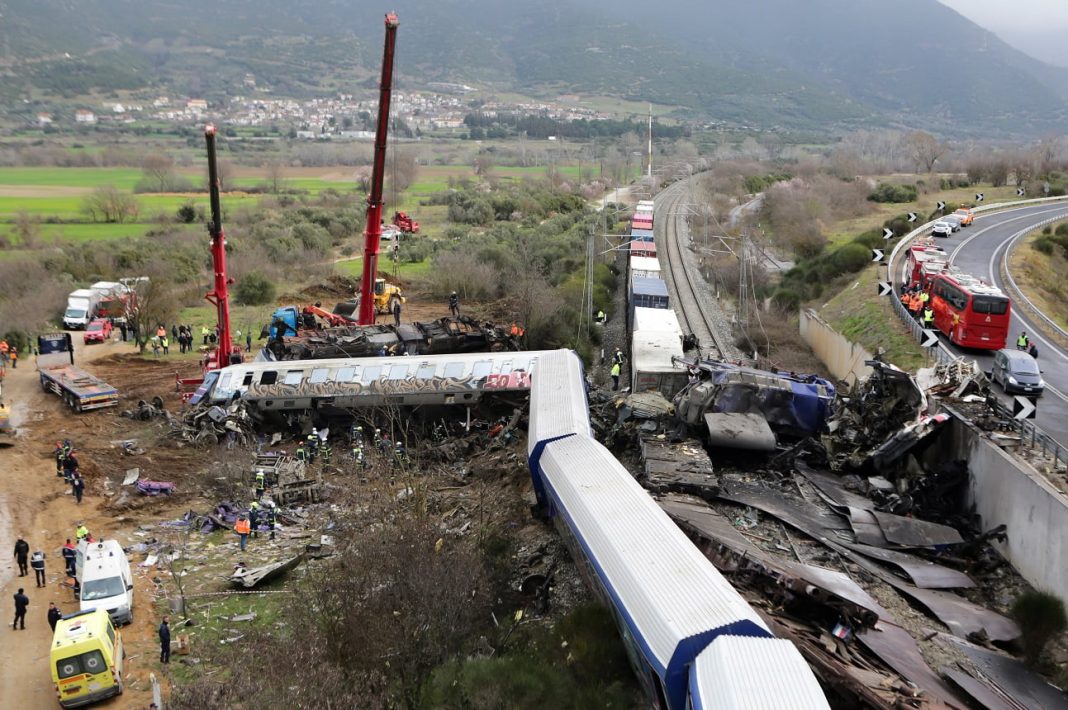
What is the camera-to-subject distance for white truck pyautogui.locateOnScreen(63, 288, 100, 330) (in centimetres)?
4566

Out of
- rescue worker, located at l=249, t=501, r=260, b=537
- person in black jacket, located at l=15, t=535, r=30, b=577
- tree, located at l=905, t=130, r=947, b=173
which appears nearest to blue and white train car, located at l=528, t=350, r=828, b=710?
rescue worker, located at l=249, t=501, r=260, b=537

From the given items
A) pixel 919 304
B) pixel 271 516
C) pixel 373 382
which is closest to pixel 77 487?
pixel 271 516

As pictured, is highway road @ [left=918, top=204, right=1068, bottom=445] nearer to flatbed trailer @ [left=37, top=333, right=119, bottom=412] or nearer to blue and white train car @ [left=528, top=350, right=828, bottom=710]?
blue and white train car @ [left=528, top=350, right=828, bottom=710]

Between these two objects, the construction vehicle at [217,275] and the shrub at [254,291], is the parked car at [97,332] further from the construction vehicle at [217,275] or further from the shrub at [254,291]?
the construction vehicle at [217,275]

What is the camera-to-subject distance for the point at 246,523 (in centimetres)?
2186

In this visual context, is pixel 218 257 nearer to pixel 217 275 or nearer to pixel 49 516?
pixel 217 275

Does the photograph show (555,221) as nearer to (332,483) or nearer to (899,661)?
(332,483)

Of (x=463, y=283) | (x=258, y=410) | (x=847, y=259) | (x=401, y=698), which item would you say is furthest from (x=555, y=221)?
(x=401, y=698)

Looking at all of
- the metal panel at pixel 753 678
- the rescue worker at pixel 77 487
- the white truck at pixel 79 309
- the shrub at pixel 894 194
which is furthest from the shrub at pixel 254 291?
the shrub at pixel 894 194

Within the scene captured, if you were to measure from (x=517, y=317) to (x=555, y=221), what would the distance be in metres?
38.2

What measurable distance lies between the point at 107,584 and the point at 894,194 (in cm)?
7598

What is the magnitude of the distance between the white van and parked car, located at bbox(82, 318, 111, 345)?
2699 cm

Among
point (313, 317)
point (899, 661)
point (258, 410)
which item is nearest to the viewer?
point (899, 661)

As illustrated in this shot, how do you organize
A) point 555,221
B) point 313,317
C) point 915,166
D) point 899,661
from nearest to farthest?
point 899,661, point 313,317, point 555,221, point 915,166
